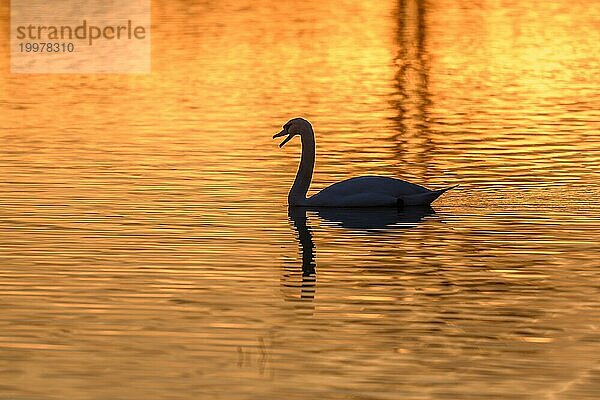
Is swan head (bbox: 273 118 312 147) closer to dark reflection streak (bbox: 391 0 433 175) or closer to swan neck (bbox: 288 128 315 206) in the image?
swan neck (bbox: 288 128 315 206)

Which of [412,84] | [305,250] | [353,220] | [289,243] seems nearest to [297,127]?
[353,220]

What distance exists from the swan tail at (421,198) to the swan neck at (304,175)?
130 centimetres

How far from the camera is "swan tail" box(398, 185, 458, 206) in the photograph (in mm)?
22797

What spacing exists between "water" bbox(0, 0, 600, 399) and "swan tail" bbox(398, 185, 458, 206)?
0.92 feet

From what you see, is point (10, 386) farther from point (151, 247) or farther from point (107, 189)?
point (107, 189)

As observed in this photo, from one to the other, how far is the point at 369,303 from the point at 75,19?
→ 164 feet

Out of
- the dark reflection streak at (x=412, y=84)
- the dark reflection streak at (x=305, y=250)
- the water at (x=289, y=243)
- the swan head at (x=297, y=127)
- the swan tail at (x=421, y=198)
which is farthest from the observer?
the dark reflection streak at (x=412, y=84)

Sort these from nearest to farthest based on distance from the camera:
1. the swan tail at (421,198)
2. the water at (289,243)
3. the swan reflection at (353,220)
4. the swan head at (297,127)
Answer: the water at (289,243)
the swan reflection at (353,220)
the swan tail at (421,198)
the swan head at (297,127)

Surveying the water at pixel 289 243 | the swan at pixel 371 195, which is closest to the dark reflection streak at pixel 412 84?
the water at pixel 289 243

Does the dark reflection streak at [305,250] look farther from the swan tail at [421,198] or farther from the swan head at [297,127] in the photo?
the swan head at [297,127]

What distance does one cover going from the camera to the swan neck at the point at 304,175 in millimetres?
23344

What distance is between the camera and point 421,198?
2278cm

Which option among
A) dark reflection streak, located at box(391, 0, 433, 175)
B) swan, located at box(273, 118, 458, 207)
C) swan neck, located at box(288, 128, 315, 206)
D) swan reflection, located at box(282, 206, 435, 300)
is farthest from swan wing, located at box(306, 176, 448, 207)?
dark reflection streak, located at box(391, 0, 433, 175)

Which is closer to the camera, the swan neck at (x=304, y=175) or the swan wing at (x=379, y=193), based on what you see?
the swan wing at (x=379, y=193)
